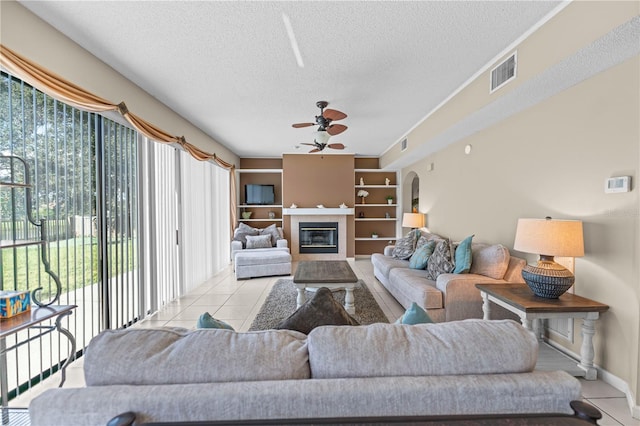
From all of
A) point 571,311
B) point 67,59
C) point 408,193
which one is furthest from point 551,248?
point 408,193

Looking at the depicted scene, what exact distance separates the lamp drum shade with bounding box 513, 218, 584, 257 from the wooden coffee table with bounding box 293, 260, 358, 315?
1.90 m

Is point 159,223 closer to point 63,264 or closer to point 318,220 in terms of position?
point 63,264

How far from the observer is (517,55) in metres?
2.44

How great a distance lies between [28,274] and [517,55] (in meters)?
4.18

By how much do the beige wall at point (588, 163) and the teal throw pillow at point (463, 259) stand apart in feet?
1.51

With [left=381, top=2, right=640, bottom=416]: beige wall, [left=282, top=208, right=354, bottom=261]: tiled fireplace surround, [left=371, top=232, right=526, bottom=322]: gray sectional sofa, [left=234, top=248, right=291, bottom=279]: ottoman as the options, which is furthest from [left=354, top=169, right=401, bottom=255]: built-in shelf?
[left=371, top=232, right=526, bottom=322]: gray sectional sofa

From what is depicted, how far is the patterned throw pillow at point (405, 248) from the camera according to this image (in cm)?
488

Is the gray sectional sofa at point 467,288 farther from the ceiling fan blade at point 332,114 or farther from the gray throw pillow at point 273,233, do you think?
the gray throw pillow at point 273,233

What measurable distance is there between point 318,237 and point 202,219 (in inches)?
117

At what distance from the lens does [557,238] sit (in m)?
2.23

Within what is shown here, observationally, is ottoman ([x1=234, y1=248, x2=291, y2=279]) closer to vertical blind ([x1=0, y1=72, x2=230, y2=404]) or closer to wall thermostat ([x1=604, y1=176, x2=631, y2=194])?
vertical blind ([x1=0, y1=72, x2=230, y2=404])

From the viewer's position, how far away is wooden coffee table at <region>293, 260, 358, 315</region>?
3.60m

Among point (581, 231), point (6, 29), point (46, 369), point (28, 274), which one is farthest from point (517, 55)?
point (46, 369)

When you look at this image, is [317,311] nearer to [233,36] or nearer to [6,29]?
[233,36]
